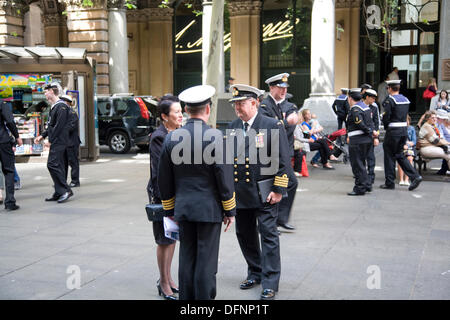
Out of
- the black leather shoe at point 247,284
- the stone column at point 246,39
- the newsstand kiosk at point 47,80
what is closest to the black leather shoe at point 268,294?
the black leather shoe at point 247,284

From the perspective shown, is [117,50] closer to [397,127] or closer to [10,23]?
[10,23]

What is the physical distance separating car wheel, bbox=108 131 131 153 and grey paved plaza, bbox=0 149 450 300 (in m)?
6.87

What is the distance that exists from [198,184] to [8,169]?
5.85m

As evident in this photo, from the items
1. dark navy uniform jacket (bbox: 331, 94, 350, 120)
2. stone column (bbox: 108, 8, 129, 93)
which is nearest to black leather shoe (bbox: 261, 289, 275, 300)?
dark navy uniform jacket (bbox: 331, 94, 350, 120)

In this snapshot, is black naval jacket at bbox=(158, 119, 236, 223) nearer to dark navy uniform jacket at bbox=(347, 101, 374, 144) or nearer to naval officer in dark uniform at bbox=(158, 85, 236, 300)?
naval officer in dark uniform at bbox=(158, 85, 236, 300)

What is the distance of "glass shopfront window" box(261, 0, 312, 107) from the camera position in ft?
79.9

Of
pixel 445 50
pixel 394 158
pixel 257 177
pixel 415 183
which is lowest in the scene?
pixel 415 183

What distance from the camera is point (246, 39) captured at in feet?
82.3

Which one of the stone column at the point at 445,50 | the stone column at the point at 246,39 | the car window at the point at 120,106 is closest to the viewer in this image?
the stone column at the point at 445,50

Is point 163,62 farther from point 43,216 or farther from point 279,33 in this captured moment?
point 43,216

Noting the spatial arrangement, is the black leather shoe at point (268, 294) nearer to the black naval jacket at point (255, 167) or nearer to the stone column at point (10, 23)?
the black naval jacket at point (255, 167)

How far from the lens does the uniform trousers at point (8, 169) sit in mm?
8750

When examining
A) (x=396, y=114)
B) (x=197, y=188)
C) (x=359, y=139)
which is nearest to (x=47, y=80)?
(x=359, y=139)

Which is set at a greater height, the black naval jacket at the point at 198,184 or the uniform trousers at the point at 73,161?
the black naval jacket at the point at 198,184
